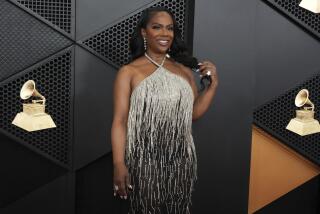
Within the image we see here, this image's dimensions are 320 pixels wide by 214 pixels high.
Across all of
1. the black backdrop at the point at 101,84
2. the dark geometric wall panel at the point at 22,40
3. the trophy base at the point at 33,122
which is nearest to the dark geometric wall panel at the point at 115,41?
the black backdrop at the point at 101,84

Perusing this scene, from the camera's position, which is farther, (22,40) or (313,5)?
(22,40)

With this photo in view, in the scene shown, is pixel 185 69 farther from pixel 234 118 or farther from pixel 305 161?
pixel 305 161

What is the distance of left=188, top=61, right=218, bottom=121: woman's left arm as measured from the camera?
2.28m

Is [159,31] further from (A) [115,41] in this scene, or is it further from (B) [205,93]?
(A) [115,41]

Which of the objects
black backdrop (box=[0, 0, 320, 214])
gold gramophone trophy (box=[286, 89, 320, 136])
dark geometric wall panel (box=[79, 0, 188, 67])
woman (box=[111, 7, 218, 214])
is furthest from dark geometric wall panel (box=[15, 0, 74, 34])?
gold gramophone trophy (box=[286, 89, 320, 136])

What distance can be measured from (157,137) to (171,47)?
0.43m

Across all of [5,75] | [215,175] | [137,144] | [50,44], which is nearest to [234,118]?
[215,175]

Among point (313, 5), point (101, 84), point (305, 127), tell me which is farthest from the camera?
point (101, 84)

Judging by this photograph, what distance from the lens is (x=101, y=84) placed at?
8.55 ft

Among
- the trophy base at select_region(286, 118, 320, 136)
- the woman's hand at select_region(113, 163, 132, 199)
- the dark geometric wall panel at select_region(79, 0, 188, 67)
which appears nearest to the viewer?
the woman's hand at select_region(113, 163, 132, 199)

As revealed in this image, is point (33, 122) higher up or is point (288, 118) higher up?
point (33, 122)

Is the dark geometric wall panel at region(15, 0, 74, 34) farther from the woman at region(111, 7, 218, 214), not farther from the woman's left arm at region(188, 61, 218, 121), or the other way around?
the woman's left arm at region(188, 61, 218, 121)

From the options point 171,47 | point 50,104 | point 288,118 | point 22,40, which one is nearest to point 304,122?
point 288,118

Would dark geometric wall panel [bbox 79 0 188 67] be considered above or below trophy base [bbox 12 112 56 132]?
above
